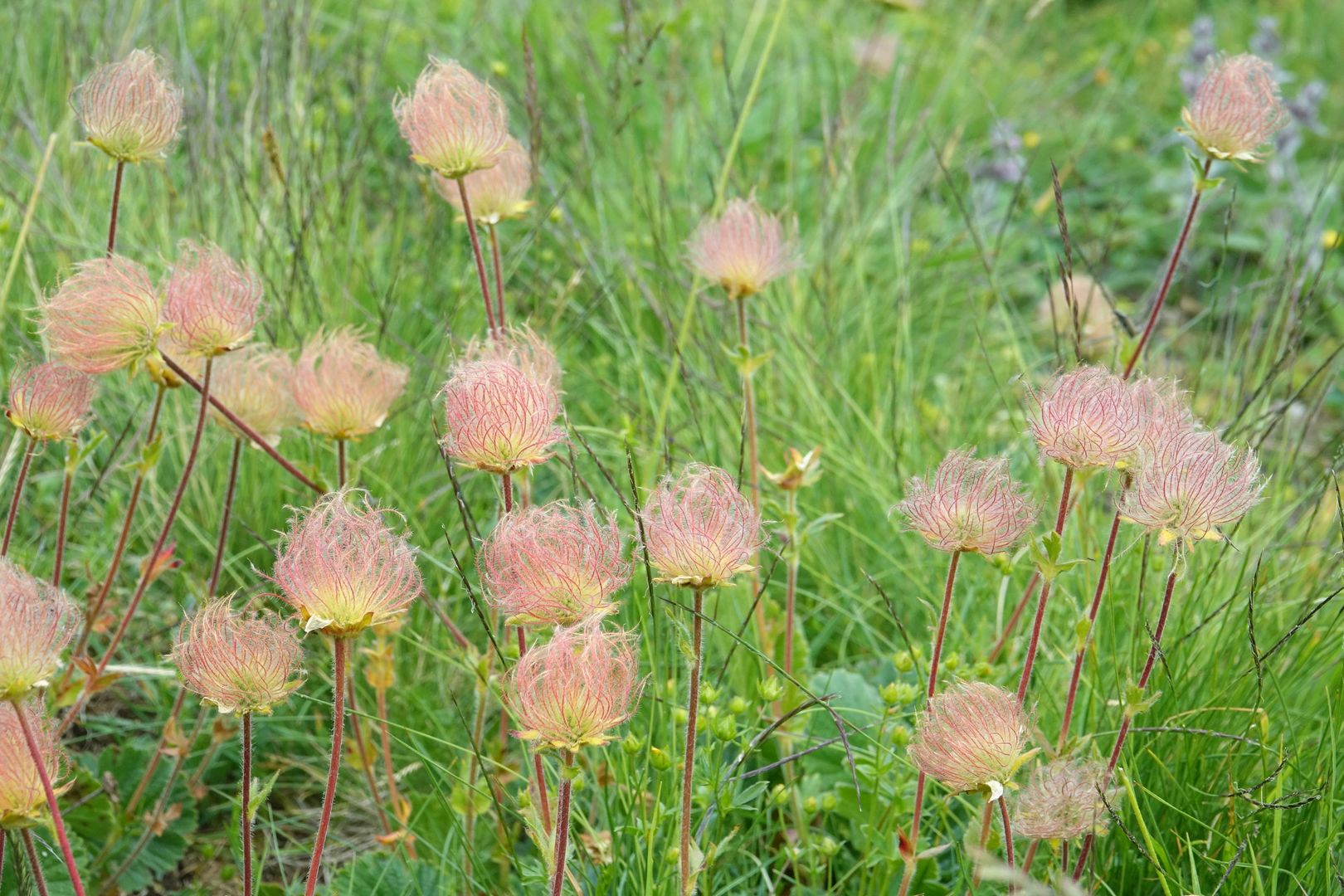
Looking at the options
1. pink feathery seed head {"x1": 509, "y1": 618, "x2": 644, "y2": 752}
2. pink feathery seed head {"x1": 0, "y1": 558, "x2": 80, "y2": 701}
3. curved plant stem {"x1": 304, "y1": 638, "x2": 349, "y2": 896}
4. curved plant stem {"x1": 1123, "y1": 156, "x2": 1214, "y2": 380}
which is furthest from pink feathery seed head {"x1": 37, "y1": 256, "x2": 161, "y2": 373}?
curved plant stem {"x1": 1123, "y1": 156, "x2": 1214, "y2": 380}

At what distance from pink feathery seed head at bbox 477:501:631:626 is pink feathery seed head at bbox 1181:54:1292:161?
42.4 inches

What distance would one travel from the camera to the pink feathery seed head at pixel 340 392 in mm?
1867

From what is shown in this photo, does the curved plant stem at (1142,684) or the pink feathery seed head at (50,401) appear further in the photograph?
the pink feathery seed head at (50,401)

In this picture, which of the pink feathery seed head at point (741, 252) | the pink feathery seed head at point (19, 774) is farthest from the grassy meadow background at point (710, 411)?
the pink feathery seed head at point (19, 774)

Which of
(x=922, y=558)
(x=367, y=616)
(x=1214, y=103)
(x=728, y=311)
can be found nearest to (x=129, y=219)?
(x=728, y=311)

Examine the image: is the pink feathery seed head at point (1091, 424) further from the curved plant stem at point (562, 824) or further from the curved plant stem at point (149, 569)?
the curved plant stem at point (149, 569)

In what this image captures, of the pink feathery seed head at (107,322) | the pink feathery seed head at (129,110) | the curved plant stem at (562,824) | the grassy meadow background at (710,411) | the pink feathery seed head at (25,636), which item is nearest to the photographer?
the pink feathery seed head at (25,636)

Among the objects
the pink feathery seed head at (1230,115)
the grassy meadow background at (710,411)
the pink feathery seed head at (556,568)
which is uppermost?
the pink feathery seed head at (1230,115)

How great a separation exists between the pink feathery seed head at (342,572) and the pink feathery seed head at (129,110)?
2.31 ft

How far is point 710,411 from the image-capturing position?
291 centimetres

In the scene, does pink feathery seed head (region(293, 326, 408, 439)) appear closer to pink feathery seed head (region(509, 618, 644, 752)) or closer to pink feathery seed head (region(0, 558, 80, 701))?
pink feathery seed head (region(0, 558, 80, 701))

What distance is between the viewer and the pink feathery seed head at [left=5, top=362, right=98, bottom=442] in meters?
1.68

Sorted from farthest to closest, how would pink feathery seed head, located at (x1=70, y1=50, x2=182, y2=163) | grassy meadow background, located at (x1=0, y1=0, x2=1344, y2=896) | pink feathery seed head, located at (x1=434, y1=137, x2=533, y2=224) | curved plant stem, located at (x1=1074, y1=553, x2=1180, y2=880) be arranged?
pink feathery seed head, located at (x1=434, y1=137, x2=533, y2=224) → grassy meadow background, located at (x1=0, y1=0, x2=1344, y2=896) → pink feathery seed head, located at (x1=70, y1=50, x2=182, y2=163) → curved plant stem, located at (x1=1074, y1=553, x2=1180, y2=880)

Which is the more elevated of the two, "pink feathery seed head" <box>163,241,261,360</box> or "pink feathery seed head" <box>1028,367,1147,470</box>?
"pink feathery seed head" <box>1028,367,1147,470</box>
